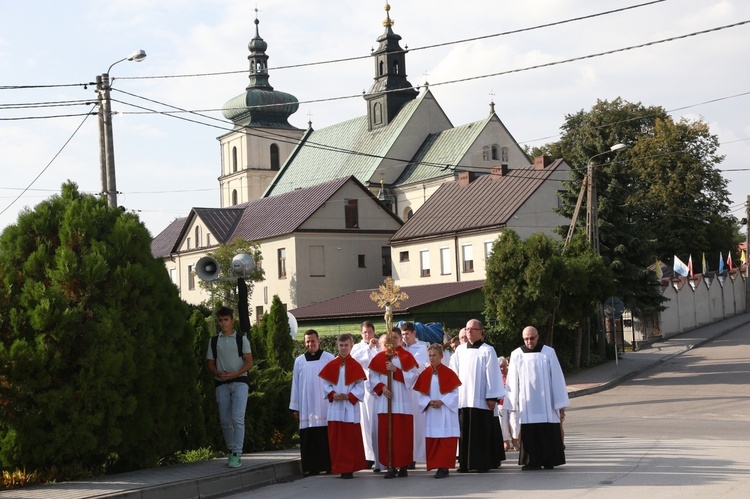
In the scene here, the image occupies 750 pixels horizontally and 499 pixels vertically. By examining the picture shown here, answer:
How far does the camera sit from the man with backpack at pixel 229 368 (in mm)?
12711

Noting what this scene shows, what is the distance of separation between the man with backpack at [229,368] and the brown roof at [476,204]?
38552 mm

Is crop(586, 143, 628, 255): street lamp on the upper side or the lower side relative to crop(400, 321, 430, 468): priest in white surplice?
upper

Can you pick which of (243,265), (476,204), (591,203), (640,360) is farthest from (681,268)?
(243,265)

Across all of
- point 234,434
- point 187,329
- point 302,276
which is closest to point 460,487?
point 234,434

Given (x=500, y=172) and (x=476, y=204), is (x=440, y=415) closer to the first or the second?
(x=476, y=204)

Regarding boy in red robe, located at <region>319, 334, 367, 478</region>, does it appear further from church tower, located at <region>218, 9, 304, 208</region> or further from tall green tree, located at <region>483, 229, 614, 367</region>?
church tower, located at <region>218, 9, 304, 208</region>

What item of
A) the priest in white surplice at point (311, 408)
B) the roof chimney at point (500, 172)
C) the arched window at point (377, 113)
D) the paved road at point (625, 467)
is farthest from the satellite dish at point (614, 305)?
the arched window at point (377, 113)

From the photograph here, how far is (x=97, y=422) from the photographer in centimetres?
1105

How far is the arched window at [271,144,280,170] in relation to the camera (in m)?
97.9

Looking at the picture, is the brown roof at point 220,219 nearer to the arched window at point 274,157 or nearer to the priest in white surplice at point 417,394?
the arched window at point 274,157

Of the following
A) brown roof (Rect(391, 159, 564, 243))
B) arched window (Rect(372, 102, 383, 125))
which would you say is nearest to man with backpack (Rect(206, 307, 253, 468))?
brown roof (Rect(391, 159, 564, 243))

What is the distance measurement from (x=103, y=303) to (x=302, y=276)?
46912 mm

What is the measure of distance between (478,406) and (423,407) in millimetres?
723

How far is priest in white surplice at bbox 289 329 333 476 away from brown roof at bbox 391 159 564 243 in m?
37.9
